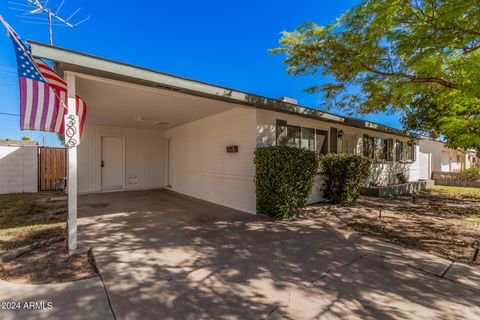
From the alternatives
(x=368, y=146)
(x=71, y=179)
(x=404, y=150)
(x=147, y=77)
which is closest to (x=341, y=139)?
(x=368, y=146)

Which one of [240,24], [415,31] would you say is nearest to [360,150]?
[415,31]

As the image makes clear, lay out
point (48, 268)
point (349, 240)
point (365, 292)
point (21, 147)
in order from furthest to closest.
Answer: point (21, 147) → point (349, 240) → point (48, 268) → point (365, 292)

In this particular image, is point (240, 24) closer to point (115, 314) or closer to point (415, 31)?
point (415, 31)

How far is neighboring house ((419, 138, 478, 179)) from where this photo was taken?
15999 mm

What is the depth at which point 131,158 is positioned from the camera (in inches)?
386

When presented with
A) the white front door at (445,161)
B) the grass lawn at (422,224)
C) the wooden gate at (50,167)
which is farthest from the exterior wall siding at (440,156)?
the wooden gate at (50,167)

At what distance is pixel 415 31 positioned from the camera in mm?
3740

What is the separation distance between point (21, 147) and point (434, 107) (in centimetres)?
1591

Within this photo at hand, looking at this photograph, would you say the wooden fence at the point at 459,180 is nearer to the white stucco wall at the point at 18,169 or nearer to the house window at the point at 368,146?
the house window at the point at 368,146

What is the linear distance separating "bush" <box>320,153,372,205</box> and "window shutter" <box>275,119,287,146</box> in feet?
4.58

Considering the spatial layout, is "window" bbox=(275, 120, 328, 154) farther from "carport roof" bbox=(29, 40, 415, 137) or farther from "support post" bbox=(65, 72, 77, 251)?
"support post" bbox=(65, 72, 77, 251)

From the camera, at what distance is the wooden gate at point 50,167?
925 cm

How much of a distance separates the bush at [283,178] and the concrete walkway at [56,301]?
12.0 feet

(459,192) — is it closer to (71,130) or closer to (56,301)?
(56,301)
